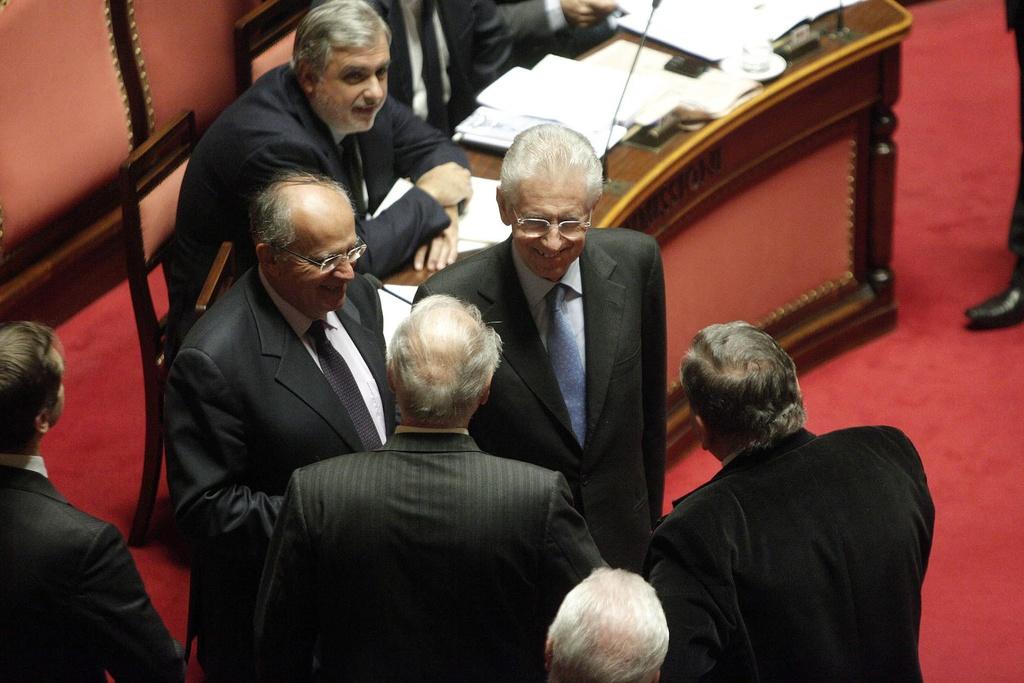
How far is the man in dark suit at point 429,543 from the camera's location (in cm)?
190

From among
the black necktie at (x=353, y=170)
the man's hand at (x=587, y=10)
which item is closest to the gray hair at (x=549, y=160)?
the black necktie at (x=353, y=170)

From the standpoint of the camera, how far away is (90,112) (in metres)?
4.15

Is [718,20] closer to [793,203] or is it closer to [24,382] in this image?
[793,203]

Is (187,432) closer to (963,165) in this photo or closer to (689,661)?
(689,661)

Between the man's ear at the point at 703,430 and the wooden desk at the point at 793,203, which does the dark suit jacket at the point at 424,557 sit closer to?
the man's ear at the point at 703,430

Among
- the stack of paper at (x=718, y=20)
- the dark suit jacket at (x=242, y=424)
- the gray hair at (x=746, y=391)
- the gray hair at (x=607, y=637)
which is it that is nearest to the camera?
the gray hair at (x=607, y=637)

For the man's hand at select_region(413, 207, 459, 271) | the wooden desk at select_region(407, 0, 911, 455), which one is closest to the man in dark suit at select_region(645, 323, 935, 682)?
the man's hand at select_region(413, 207, 459, 271)

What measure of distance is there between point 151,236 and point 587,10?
1456 millimetres

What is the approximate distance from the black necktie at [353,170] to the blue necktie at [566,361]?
0.63 metres

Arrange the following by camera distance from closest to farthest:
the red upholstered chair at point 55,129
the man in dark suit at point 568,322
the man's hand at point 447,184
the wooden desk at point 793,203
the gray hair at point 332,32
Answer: the man in dark suit at point 568,322 → the gray hair at point 332,32 → the man's hand at point 447,184 → the wooden desk at point 793,203 → the red upholstered chair at point 55,129

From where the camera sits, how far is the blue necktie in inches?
97.2

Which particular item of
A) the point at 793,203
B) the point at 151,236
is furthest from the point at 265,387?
the point at 793,203

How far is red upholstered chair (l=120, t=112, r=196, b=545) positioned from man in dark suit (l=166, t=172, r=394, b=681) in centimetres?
76

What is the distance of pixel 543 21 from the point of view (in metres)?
3.79
